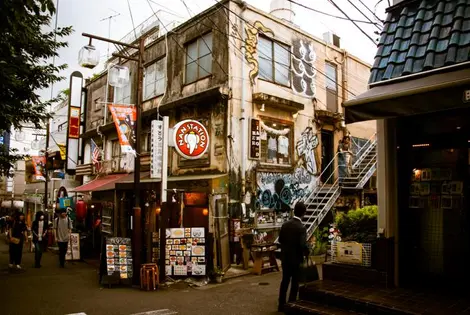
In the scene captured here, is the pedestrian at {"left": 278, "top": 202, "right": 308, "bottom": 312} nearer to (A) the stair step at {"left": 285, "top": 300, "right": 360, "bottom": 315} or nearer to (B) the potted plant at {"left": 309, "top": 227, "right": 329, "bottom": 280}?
(A) the stair step at {"left": 285, "top": 300, "right": 360, "bottom": 315}

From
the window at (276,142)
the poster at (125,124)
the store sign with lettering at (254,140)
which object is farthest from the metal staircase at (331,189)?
the poster at (125,124)

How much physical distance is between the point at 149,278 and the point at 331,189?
9.02 m

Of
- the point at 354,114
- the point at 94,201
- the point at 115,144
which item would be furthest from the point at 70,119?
the point at 354,114

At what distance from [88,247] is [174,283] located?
8.47m

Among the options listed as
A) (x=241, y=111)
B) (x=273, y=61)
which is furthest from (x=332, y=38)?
(x=241, y=111)

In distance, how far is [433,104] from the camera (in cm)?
522

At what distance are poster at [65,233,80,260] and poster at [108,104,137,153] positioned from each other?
668 centimetres

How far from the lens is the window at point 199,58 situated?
1462 centimetres

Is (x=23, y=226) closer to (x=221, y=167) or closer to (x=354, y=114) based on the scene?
(x=221, y=167)

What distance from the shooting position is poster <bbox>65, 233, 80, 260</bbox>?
50.7ft

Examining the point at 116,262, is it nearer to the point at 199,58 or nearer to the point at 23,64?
the point at 23,64

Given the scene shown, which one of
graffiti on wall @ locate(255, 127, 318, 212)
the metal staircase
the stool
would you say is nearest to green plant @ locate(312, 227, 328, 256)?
the metal staircase

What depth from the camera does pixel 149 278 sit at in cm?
979

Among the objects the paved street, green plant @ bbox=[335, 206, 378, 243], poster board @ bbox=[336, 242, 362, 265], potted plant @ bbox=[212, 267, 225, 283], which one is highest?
green plant @ bbox=[335, 206, 378, 243]
